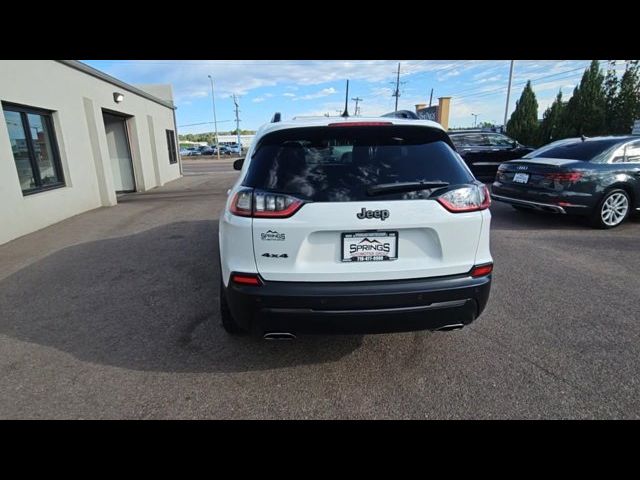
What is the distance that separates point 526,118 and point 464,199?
25.3 meters

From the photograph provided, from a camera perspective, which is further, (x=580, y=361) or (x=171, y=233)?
(x=171, y=233)

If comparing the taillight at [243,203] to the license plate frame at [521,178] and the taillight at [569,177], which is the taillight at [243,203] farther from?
the license plate frame at [521,178]

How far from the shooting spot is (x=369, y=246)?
2.22m

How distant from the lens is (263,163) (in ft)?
7.57

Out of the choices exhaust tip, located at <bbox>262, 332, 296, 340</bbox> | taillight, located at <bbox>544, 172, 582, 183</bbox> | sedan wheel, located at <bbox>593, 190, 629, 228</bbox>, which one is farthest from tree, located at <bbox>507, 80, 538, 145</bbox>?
exhaust tip, located at <bbox>262, 332, 296, 340</bbox>

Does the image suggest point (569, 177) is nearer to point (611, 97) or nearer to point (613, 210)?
point (613, 210)

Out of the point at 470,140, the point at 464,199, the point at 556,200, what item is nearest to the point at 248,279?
the point at 464,199

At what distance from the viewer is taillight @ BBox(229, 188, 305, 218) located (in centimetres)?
216

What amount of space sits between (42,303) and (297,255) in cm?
340

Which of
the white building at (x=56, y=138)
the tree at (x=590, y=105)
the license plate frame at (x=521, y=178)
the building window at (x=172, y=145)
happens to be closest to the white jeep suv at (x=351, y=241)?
the license plate frame at (x=521, y=178)

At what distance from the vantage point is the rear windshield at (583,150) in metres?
6.27

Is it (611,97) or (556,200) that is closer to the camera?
(556,200)
